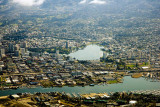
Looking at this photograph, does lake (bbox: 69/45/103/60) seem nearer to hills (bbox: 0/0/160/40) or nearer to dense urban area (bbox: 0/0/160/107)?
dense urban area (bbox: 0/0/160/107)

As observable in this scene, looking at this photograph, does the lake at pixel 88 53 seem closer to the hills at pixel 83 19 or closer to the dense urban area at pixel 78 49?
the dense urban area at pixel 78 49

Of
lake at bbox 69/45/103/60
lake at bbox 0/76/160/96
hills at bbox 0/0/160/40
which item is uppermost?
hills at bbox 0/0/160/40

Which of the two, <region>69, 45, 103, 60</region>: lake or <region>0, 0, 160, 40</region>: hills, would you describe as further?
<region>0, 0, 160, 40</region>: hills

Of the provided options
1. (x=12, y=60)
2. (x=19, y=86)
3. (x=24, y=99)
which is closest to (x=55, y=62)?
(x=12, y=60)

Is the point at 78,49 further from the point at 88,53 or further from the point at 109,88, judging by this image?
the point at 109,88

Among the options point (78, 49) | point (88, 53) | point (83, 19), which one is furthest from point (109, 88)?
point (83, 19)

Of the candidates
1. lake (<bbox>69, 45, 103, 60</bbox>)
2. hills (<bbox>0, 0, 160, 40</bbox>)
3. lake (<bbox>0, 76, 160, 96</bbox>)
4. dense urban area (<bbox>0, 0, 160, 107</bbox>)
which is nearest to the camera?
dense urban area (<bbox>0, 0, 160, 107</bbox>)

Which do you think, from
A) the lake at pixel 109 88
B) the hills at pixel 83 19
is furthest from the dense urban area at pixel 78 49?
the lake at pixel 109 88

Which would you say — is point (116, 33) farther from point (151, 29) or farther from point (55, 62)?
point (55, 62)

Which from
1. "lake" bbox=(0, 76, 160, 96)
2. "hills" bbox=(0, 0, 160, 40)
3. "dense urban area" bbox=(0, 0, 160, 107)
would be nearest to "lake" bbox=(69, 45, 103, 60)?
"dense urban area" bbox=(0, 0, 160, 107)
